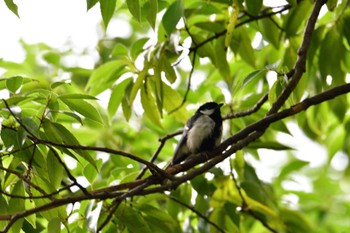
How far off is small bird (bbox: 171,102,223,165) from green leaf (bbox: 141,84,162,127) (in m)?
0.27

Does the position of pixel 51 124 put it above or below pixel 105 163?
below

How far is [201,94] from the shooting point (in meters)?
3.07

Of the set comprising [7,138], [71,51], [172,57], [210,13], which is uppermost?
[71,51]

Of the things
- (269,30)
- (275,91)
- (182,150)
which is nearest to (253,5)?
(269,30)

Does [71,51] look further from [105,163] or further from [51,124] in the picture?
[51,124]

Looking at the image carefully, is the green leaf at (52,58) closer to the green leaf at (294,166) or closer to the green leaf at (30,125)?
the green leaf at (294,166)

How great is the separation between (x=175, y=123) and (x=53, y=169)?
59.3 inches

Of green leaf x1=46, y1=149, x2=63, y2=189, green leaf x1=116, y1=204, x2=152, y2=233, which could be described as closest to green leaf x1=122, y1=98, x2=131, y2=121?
green leaf x1=116, y1=204, x2=152, y2=233

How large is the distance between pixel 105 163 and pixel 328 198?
158cm

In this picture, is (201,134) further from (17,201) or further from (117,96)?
(17,201)

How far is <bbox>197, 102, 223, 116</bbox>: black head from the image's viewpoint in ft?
9.04

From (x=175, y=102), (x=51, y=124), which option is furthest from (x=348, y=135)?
(x=51, y=124)

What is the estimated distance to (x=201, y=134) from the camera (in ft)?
9.07

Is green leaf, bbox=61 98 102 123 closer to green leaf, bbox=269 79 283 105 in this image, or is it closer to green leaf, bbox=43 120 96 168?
green leaf, bbox=43 120 96 168
